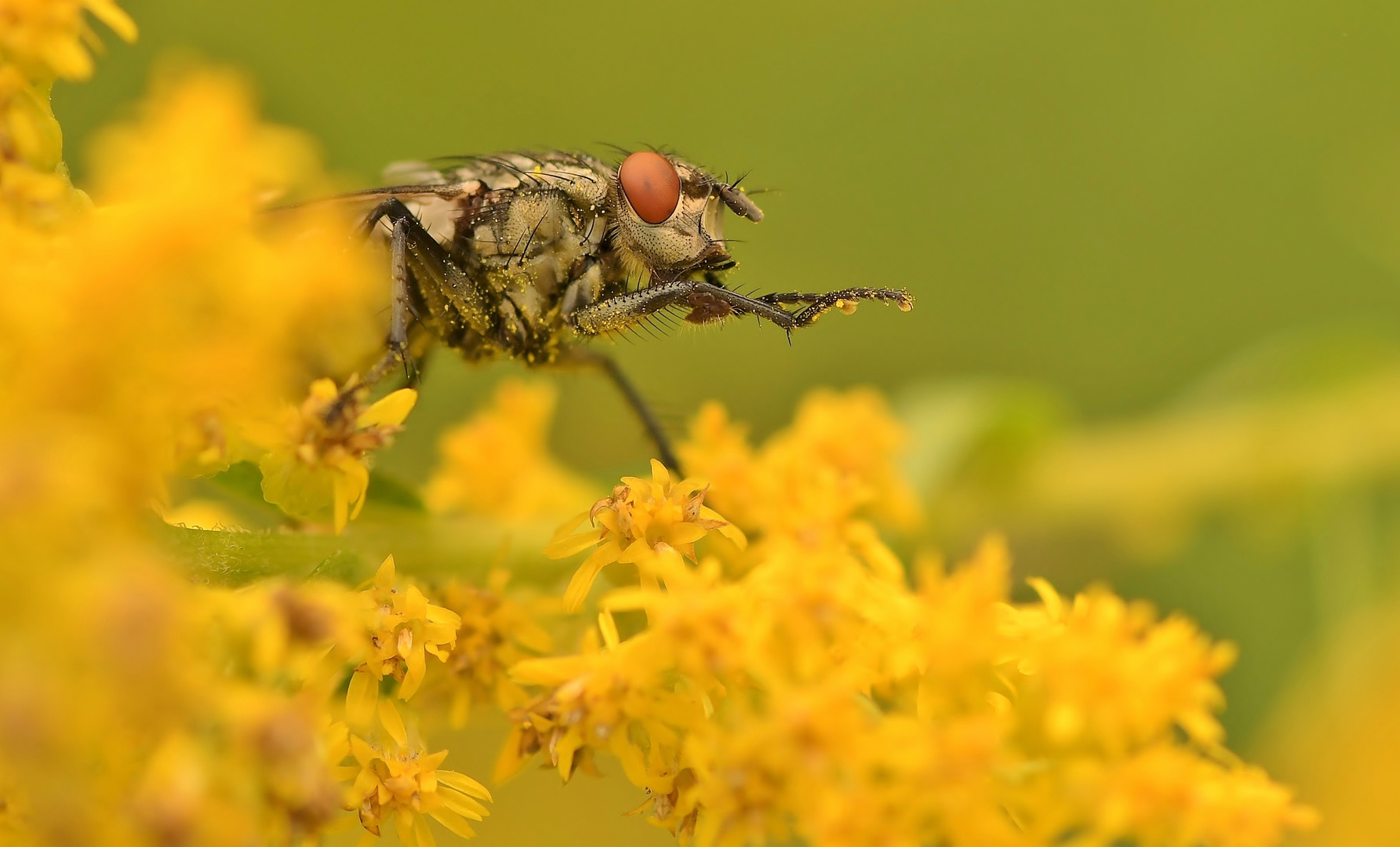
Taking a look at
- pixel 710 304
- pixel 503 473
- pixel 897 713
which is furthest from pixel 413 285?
pixel 897 713

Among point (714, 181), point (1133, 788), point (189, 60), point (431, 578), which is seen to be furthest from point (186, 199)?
point (189, 60)

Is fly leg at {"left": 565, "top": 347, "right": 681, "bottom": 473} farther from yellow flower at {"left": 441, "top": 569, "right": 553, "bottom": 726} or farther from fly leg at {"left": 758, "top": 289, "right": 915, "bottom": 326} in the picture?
yellow flower at {"left": 441, "top": 569, "right": 553, "bottom": 726}

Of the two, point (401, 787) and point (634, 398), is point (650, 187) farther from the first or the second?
point (401, 787)


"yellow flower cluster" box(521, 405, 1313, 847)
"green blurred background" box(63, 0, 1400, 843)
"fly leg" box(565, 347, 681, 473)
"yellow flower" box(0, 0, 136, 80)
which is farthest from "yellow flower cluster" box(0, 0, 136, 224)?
"green blurred background" box(63, 0, 1400, 843)

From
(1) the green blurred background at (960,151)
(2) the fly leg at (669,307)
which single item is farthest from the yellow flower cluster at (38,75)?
(1) the green blurred background at (960,151)

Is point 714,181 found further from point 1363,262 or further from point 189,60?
point 1363,262

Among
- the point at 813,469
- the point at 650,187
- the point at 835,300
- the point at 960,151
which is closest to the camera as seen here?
the point at 835,300
